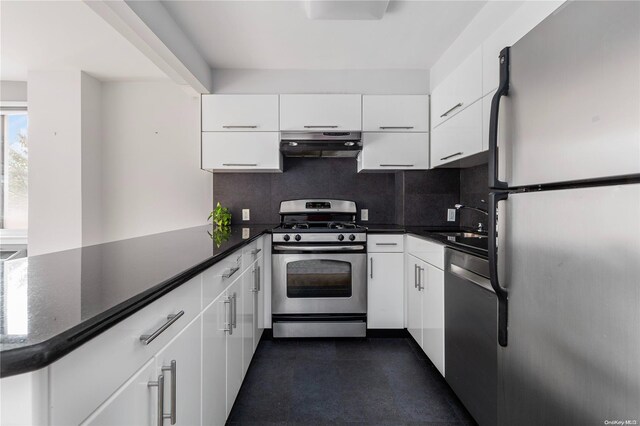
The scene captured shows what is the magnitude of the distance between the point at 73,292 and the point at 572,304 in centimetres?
128

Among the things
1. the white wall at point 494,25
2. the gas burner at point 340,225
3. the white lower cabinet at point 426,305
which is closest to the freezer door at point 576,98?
the white wall at point 494,25

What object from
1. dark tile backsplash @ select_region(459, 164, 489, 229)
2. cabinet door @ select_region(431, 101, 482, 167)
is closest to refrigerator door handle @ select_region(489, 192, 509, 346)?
cabinet door @ select_region(431, 101, 482, 167)

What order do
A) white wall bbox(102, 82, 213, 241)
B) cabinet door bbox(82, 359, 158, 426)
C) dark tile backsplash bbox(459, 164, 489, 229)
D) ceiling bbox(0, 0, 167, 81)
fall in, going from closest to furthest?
1. cabinet door bbox(82, 359, 158, 426)
2. ceiling bbox(0, 0, 167, 81)
3. dark tile backsplash bbox(459, 164, 489, 229)
4. white wall bbox(102, 82, 213, 241)

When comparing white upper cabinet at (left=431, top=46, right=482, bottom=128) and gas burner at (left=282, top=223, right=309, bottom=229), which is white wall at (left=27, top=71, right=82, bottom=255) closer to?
gas burner at (left=282, top=223, right=309, bottom=229)

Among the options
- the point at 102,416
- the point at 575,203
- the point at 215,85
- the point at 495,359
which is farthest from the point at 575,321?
the point at 215,85

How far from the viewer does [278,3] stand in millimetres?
1971

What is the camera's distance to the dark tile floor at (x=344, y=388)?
5.62ft

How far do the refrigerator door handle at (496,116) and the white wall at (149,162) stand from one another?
8.97 ft

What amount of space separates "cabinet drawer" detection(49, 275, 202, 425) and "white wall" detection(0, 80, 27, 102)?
3.95m

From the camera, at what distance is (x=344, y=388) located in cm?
198

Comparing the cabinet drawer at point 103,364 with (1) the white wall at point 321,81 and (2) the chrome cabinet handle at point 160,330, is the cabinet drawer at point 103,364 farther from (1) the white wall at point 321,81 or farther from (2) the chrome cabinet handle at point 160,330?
(1) the white wall at point 321,81

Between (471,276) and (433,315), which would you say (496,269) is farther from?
(433,315)

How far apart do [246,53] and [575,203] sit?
2.55 m

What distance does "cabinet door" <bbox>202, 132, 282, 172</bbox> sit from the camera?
287 cm
